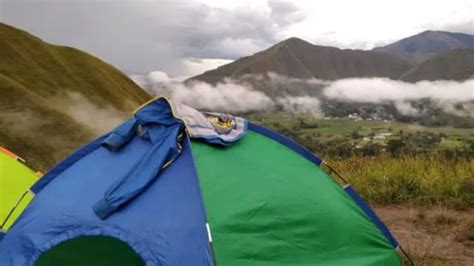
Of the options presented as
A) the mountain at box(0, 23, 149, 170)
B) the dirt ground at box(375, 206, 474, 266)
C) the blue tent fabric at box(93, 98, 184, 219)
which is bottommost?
the dirt ground at box(375, 206, 474, 266)

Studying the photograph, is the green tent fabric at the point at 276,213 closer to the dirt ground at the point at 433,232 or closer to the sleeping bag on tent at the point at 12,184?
the dirt ground at the point at 433,232

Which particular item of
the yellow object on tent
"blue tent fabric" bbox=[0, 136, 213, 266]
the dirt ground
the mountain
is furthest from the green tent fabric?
the mountain

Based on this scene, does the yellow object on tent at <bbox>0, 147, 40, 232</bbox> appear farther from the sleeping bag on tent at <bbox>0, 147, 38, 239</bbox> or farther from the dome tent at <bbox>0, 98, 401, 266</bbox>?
the dome tent at <bbox>0, 98, 401, 266</bbox>

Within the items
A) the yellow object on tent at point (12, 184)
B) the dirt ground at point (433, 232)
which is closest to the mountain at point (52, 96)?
the yellow object on tent at point (12, 184)

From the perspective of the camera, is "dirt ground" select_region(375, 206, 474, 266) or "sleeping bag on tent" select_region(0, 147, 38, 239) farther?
"dirt ground" select_region(375, 206, 474, 266)

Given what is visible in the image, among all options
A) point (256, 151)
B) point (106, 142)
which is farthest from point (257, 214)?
point (106, 142)

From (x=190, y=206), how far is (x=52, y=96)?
62.4 metres

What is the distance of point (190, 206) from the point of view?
452 centimetres

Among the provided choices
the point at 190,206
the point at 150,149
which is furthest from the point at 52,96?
the point at 190,206

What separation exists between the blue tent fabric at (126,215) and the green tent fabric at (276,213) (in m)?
0.14

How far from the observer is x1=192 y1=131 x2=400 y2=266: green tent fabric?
4500 mm

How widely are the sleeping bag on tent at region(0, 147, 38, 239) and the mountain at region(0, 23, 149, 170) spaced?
21.6 meters

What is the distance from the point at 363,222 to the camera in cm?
543

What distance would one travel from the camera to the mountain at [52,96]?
1577 inches
